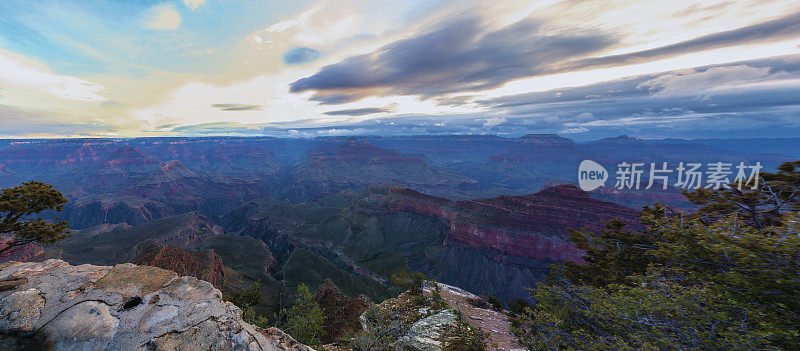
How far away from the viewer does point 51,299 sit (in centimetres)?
847

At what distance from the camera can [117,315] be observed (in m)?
7.94

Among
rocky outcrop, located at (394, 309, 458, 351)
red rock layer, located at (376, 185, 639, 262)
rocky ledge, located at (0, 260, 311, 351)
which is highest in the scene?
rocky ledge, located at (0, 260, 311, 351)

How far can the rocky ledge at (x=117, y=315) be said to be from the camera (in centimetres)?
719

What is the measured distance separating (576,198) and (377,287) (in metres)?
67.3

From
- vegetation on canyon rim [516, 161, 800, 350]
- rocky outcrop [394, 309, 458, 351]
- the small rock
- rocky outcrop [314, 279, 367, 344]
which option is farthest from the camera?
rocky outcrop [314, 279, 367, 344]

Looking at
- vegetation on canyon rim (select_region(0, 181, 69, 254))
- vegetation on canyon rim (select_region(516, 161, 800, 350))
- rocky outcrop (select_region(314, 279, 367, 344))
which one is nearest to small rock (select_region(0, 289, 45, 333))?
vegetation on canyon rim (select_region(0, 181, 69, 254))

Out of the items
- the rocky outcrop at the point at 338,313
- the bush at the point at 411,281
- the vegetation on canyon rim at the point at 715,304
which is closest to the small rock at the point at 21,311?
the bush at the point at 411,281

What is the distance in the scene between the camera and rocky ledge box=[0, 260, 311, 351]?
7.19m

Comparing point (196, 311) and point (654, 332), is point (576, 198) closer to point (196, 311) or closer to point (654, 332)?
point (654, 332)

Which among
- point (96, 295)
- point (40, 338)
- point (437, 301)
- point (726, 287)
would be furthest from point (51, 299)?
point (726, 287)

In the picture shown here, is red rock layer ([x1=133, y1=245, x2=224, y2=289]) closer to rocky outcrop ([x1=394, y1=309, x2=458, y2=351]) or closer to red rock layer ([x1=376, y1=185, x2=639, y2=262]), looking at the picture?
rocky outcrop ([x1=394, y1=309, x2=458, y2=351])

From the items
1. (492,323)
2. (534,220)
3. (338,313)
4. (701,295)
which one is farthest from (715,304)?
(534,220)

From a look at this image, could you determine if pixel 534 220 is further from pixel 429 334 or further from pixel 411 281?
pixel 429 334

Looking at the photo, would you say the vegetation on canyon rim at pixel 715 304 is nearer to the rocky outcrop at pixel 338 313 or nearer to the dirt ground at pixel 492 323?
the dirt ground at pixel 492 323
